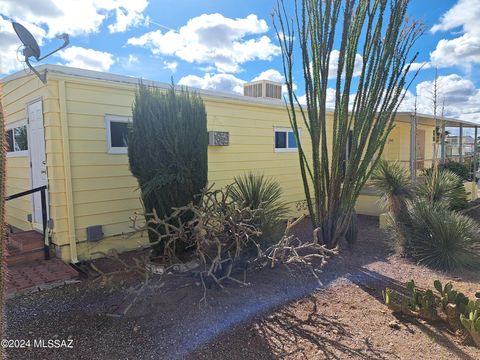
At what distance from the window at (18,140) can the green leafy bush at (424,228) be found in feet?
20.5

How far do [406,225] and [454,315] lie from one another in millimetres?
2603

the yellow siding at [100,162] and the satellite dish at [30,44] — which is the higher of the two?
the satellite dish at [30,44]

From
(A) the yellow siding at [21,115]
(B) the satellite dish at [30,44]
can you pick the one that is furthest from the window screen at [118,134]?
(B) the satellite dish at [30,44]

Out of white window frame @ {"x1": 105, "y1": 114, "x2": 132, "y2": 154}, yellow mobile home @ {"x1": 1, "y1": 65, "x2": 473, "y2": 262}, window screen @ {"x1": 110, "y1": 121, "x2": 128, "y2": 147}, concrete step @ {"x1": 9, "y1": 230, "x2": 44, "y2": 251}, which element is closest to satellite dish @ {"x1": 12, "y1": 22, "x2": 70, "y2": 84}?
yellow mobile home @ {"x1": 1, "y1": 65, "x2": 473, "y2": 262}

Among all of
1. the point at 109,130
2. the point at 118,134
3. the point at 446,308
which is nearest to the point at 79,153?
the point at 109,130

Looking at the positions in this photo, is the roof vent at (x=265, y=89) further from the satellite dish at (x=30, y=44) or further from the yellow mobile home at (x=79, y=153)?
the satellite dish at (x=30, y=44)

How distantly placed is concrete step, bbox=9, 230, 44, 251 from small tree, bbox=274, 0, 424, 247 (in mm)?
4190

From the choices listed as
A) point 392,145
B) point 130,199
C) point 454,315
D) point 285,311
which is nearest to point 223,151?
point 130,199

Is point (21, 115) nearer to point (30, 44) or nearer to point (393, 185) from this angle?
point (30, 44)

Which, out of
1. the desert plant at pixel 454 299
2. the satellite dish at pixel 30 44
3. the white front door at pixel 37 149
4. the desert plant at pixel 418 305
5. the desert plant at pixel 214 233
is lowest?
the desert plant at pixel 418 305

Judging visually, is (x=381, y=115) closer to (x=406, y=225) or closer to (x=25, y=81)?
(x=406, y=225)

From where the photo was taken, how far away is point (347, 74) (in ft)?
14.9

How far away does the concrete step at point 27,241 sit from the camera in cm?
479

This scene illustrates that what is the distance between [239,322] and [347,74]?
3.46 m
